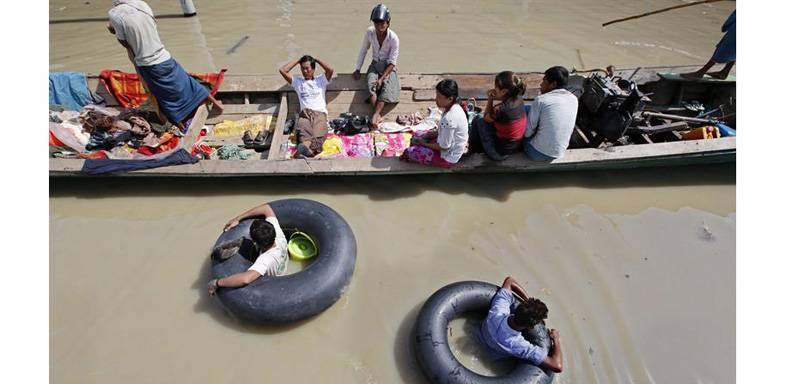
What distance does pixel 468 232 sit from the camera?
4.32 meters

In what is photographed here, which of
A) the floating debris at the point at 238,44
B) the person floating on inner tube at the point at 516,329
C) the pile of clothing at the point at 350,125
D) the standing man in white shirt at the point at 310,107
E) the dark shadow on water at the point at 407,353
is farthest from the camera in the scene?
the floating debris at the point at 238,44

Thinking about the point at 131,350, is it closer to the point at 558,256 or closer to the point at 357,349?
the point at 357,349

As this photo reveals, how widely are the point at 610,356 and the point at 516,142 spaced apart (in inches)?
88.9

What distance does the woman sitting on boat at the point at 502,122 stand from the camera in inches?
144

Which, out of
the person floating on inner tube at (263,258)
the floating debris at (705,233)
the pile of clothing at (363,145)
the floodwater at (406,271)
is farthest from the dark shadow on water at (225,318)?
the floating debris at (705,233)

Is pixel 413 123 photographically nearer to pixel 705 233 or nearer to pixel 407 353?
pixel 407 353

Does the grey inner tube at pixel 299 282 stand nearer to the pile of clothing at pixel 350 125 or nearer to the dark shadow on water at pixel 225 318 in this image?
the dark shadow on water at pixel 225 318

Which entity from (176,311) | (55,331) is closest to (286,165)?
(176,311)

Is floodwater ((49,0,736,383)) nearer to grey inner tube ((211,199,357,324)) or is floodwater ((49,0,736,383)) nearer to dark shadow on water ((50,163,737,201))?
dark shadow on water ((50,163,737,201))

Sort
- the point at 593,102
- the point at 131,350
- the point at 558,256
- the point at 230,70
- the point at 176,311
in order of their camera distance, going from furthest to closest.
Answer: the point at 230,70
the point at 593,102
the point at 558,256
the point at 176,311
the point at 131,350

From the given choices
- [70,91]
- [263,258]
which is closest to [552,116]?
[263,258]

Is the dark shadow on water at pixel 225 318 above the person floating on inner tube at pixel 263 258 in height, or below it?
below

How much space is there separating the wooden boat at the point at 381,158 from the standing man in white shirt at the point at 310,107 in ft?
1.04

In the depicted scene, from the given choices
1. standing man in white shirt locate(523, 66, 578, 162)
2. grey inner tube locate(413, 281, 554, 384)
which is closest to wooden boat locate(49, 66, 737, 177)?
standing man in white shirt locate(523, 66, 578, 162)
